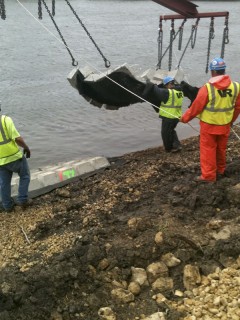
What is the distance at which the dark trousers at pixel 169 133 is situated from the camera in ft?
29.5

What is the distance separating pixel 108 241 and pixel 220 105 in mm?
2632

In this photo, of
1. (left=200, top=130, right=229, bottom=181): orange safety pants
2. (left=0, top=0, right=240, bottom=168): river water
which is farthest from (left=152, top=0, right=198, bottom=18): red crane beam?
(left=200, top=130, right=229, bottom=181): orange safety pants

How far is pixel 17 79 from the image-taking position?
18828 mm

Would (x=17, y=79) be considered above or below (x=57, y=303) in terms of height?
below

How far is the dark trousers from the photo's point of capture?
29.5 ft

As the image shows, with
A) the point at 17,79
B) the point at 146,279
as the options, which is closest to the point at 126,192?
the point at 146,279

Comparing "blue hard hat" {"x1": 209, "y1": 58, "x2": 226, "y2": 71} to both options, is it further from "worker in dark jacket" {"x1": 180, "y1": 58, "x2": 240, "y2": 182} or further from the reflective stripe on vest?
the reflective stripe on vest

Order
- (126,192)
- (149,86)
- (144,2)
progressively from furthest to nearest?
(144,2) < (149,86) < (126,192)

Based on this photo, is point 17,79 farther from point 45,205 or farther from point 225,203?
point 225,203

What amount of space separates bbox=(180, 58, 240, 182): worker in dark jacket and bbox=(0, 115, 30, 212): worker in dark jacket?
8.55 ft

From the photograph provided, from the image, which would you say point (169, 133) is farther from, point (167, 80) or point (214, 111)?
point (214, 111)

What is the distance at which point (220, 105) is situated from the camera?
6.26 m

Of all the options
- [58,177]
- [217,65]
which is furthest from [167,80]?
[58,177]

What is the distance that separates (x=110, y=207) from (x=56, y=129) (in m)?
7.51
